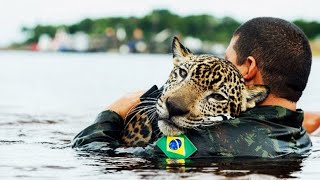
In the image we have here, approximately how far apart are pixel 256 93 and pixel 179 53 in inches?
32.7

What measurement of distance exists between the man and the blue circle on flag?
124 mm

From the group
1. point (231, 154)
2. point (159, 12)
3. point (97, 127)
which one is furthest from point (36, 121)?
point (159, 12)

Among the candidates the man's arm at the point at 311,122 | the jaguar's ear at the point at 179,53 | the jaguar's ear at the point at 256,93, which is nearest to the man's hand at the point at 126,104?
the jaguar's ear at the point at 179,53

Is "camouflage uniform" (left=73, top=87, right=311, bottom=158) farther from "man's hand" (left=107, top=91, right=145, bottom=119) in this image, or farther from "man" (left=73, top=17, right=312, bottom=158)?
"man's hand" (left=107, top=91, right=145, bottom=119)

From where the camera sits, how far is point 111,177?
28.8 ft

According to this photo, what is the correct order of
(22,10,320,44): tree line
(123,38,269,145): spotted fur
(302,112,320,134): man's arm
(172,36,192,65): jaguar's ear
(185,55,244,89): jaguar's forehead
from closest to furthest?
(123,38,269,145): spotted fur
(185,55,244,89): jaguar's forehead
(172,36,192,65): jaguar's ear
(302,112,320,134): man's arm
(22,10,320,44): tree line

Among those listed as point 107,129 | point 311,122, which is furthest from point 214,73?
point 311,122

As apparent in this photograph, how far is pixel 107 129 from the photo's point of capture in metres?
9.76

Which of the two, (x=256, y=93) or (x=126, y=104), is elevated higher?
(x=256, y=93)

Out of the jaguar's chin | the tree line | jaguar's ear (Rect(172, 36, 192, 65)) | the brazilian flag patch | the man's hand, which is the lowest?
the tree line

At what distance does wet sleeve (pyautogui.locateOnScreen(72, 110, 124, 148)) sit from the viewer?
976 centimetres

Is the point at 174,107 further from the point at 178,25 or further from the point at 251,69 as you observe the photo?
the point at 178,25

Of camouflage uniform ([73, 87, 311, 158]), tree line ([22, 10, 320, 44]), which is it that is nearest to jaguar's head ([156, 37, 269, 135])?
camouflage uniform ([73, 87, 311, 158])

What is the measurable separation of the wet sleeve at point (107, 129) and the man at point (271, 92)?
0.69m
